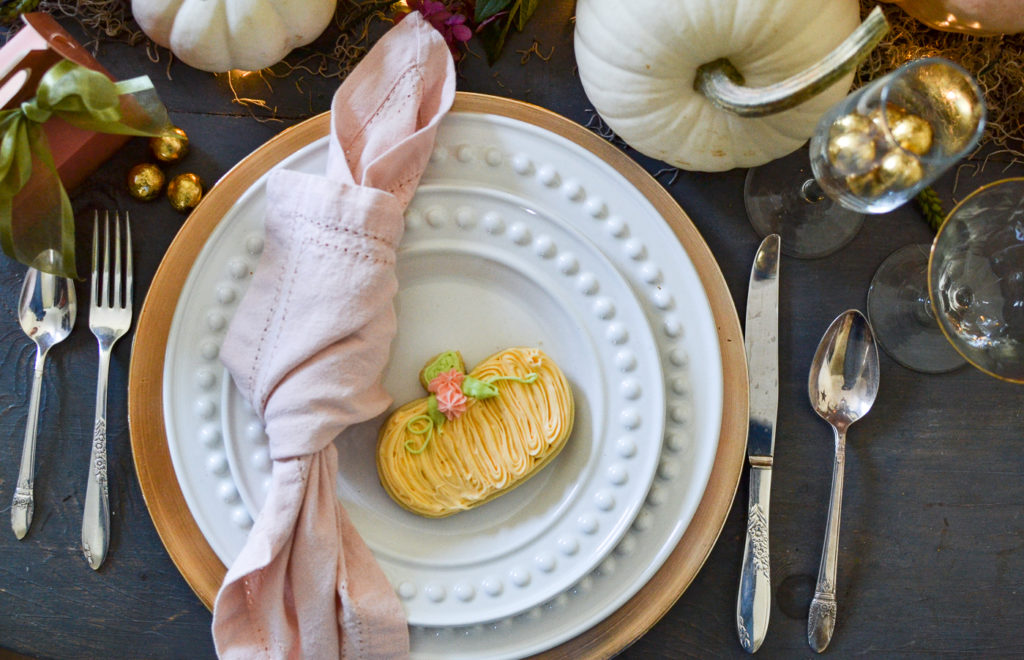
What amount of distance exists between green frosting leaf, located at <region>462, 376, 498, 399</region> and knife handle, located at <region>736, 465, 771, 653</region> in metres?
0.34

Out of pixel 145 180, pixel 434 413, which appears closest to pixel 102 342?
pixel 145 180

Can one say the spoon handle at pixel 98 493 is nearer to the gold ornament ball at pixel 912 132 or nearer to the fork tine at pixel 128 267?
the fork tine at pixel 128 267

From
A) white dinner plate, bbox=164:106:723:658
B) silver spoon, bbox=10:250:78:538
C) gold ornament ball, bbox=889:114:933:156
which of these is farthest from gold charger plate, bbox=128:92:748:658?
gold ornament ball, bbox=889:114:933:156

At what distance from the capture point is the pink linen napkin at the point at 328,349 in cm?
81

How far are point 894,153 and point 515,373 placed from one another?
47 centimetres

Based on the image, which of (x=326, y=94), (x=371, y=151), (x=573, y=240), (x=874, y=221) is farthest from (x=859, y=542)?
(x=326, y=94)

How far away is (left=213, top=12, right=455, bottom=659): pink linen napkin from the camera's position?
812 millimetres

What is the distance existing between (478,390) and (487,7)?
45 cm

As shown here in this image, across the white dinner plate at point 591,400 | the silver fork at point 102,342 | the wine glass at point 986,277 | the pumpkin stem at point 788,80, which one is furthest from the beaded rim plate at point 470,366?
the wine glass at point 986,277

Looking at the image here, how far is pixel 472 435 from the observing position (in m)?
0.91

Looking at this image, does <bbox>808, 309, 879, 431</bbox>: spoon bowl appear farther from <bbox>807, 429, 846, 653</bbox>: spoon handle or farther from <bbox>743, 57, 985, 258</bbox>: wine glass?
<bbox>743, 57, 985, 258</bbox>: wine glass

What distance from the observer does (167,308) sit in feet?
2.87

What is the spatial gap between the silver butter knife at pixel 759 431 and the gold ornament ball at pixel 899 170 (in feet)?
0.55

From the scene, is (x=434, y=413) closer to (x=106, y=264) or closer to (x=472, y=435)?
(x=472, y=435)
